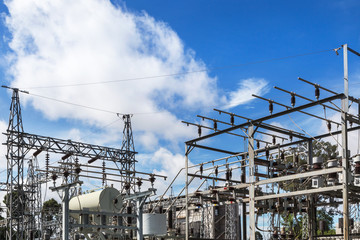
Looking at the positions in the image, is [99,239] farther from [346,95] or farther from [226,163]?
[346,95]

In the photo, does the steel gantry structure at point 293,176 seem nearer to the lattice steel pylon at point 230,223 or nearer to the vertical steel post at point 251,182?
the vertical steel post at point 251,182

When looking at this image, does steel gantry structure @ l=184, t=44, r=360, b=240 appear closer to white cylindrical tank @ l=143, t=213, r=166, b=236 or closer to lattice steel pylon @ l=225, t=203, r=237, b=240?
white cylindrical tank @ l=143, t=213, r=166, b=236

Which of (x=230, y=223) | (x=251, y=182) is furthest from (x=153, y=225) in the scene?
(x=230, y=223)

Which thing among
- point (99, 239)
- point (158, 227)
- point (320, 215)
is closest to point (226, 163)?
point (158, 227)

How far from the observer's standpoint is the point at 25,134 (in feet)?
131

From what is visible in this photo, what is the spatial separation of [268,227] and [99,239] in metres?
9.30

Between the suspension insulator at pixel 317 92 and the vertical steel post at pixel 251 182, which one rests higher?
the suspension insulator at pixel 317 92

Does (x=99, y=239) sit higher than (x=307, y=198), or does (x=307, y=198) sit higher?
(x=307, y=198)

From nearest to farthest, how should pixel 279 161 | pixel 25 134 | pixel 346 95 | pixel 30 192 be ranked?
pixel 346 95 → pixel 279 161 → pixel 25 134 → pixel 30 192

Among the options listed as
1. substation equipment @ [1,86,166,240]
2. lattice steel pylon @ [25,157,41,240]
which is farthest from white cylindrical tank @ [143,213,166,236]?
lattice steel pylon @ [25,157,41,240]

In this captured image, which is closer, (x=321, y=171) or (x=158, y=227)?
(x=321, y=171)

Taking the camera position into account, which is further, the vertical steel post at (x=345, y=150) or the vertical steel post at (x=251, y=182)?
the vertical steel post at (x=251, y=182)

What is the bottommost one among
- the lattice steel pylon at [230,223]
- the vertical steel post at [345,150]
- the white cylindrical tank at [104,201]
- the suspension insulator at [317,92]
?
the lattice steel pylon at [230,223]

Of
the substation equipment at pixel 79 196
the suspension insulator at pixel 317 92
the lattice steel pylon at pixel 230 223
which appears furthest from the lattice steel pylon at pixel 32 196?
the suspension insulator at pixel 317 92
